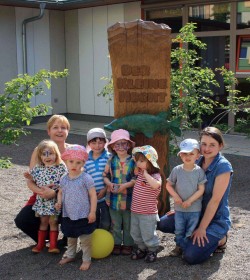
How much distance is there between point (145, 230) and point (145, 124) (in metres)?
1.02

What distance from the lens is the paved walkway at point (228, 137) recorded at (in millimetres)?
8605

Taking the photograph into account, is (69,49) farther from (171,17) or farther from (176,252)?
(176,252)

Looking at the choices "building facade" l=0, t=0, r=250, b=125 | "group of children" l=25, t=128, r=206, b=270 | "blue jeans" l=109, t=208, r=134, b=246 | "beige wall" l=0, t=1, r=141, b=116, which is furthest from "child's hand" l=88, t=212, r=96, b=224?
"beige wall" l=0, t=1, r=141, b=116

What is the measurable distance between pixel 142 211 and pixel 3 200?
2.66m

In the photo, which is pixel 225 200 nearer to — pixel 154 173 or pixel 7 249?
pixel 154 173

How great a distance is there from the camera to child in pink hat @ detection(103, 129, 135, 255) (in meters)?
3.83

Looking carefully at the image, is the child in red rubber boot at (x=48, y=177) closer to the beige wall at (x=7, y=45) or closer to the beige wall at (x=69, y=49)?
the beige wall at (x=69, y=49)

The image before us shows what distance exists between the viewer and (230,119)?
32.6 feet

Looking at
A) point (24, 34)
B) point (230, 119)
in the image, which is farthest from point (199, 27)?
point (24, 34)

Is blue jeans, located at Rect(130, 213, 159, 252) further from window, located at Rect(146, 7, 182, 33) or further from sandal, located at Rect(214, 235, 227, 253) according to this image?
window, located at Rect(146, 7, 182, 33)

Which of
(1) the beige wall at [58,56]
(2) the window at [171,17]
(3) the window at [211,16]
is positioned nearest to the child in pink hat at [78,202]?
(3) the window at [211,16]

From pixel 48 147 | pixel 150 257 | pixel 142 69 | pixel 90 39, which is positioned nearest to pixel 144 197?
pixel 150 257

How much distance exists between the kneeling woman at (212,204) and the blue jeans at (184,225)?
0.16 ft

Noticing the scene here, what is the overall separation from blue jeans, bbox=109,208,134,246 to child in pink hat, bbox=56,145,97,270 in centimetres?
32
